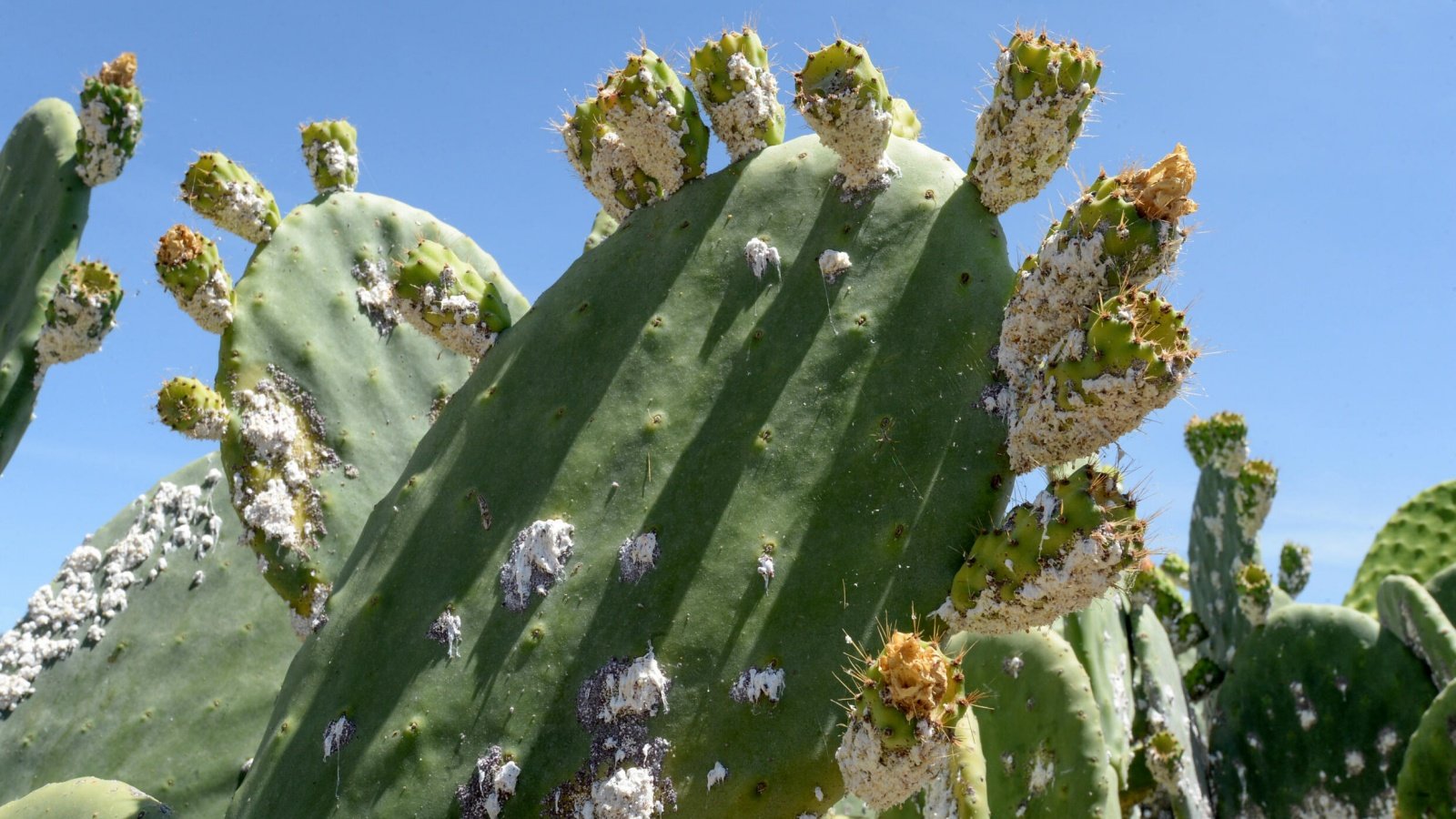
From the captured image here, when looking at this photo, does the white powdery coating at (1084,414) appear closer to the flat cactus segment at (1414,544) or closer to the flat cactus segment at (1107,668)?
the flat cactus segment at (1107,668)

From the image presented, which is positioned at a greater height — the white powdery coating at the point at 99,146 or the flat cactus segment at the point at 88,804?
the white powdery coating at the point at 99,146

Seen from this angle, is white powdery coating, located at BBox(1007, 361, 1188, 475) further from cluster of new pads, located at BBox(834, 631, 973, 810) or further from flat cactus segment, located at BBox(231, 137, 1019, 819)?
cluster of new pads, located at BBox(834, 631, 973, 810)

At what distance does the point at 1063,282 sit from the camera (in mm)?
1441

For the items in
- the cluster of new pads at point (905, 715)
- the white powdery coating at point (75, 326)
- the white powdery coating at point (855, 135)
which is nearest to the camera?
the cluster of new pads at point (905, 715)

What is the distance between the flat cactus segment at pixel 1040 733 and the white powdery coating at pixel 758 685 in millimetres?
1207

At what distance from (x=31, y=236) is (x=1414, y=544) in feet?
20.6

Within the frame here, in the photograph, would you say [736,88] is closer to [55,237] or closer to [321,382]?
[321,382]

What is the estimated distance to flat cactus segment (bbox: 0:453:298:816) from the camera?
303 cm

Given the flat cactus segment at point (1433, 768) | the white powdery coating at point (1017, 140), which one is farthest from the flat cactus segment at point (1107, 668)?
the white powdery coating at point (1017, 140)

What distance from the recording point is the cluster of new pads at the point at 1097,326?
1300 mm

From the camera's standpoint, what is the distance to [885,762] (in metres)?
1.25

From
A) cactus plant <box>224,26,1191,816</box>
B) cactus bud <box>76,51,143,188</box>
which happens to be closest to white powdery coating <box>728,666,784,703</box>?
cactus plant <box>224,26,1191,816</box>

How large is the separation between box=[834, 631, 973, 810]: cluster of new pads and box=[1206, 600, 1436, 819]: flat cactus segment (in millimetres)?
3622

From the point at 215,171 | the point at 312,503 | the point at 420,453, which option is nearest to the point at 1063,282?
the point at 420,453
